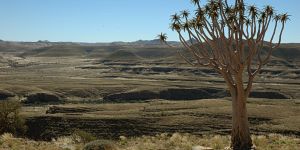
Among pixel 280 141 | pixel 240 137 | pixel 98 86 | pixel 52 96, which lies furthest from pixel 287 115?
pixel 98 86

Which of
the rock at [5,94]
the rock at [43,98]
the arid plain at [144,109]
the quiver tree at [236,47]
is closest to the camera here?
the quiver tree at [236,47]

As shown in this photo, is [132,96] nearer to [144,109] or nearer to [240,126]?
[144,109]

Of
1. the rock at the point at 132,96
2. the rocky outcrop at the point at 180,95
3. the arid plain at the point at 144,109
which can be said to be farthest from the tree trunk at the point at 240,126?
the rock at the point at 132,96

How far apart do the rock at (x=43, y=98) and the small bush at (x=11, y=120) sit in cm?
3956

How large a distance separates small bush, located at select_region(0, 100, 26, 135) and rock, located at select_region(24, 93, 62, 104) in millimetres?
39562

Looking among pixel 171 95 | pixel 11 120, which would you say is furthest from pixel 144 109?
pixel 171 95

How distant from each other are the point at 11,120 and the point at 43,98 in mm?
43614

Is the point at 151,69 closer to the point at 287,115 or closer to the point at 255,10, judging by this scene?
the point at 287,115

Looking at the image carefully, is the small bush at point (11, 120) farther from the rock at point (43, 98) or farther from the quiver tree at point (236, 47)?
the rock at point (43, 98)

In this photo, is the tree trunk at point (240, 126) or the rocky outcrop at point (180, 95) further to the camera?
the rocky outcrop at point (180, 95)

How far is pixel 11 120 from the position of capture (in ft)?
145

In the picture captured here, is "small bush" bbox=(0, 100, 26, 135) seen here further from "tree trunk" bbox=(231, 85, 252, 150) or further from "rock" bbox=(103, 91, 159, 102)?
"rock" bbox=(103, 91, 159, 102)

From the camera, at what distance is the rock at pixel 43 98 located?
280 feet

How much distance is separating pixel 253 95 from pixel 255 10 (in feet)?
230
